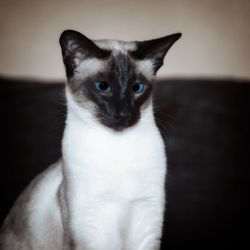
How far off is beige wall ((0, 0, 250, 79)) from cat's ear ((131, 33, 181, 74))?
0.79 meters

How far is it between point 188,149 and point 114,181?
73 cm

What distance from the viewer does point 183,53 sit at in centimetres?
226

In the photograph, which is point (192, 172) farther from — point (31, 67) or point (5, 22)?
point (5, 22)

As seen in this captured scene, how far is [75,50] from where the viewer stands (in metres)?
1.34

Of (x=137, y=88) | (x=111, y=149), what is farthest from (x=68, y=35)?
→ (x=111, y=149)

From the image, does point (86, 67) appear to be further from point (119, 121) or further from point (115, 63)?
point (119, 121)

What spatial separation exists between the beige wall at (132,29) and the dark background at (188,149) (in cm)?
21

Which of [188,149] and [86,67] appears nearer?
[86,67]

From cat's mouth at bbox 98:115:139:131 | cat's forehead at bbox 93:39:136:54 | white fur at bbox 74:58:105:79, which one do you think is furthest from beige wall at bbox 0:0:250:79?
cat's mouth at bbox 98:115:139:131

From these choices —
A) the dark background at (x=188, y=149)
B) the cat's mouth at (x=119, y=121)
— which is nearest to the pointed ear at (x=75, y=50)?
the cat's mouth at (x=119, y=121)

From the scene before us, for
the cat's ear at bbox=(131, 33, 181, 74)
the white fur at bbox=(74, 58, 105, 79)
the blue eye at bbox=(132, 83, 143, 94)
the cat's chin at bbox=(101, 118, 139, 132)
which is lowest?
the cat's chin at bbox=(101, 118, 139, 132)

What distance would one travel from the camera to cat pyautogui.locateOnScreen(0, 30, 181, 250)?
4.37 feet

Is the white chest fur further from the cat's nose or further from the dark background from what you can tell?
the dark background

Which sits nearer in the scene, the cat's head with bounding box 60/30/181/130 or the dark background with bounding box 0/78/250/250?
the cat's head with bounding box 60/30/181/130
